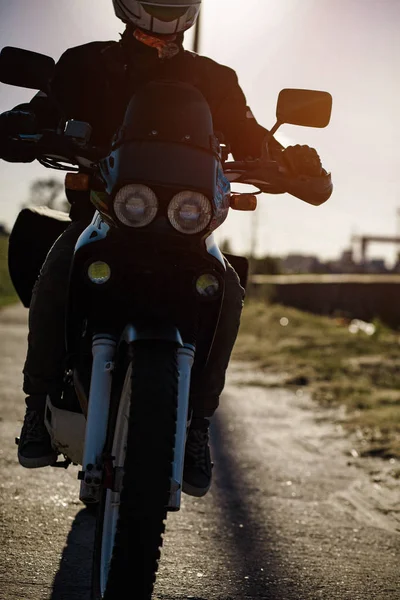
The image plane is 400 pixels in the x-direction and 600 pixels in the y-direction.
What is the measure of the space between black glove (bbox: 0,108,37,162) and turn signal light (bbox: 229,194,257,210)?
694mm

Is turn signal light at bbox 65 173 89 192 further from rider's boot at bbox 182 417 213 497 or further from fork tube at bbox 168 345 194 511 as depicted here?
rider's boot at bbox 182 417 213 497

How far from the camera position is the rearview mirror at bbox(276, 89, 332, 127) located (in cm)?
348

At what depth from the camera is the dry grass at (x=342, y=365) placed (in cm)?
764

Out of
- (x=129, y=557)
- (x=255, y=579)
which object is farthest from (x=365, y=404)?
(x=129, y=557)

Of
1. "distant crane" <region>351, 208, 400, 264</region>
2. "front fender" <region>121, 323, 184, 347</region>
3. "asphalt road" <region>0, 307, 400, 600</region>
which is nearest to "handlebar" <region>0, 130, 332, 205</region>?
"front fender" <region>121, 323, 184, 347</region>

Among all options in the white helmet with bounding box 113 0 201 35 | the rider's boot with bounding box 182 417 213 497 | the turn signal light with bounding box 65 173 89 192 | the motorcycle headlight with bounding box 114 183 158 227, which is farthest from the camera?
the rider's boot with bounding box 182 417 213 497

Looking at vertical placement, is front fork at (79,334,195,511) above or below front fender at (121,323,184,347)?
below

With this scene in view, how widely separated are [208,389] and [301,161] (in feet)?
2.87

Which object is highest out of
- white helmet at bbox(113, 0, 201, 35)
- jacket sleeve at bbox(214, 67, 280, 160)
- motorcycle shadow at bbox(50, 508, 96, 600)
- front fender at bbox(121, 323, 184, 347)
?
white helmet at bbox(113, 0, 201, 35)

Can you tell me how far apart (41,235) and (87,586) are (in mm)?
1429

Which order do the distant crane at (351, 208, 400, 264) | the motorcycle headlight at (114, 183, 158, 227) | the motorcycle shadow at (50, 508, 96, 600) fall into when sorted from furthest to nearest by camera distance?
1. the distant crane at (351, 208, 400, 264)
2. the motorcycle shadow at (50, 508, 96, 600)
3. the motorcycle headlight at (114, 183, 158, 227)

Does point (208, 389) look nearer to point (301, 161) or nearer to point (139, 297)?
point (139, 297)

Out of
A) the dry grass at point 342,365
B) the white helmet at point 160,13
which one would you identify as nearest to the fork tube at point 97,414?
the white helmet at point 160,13

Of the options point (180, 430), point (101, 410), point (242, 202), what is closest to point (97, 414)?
point (101, 410)
